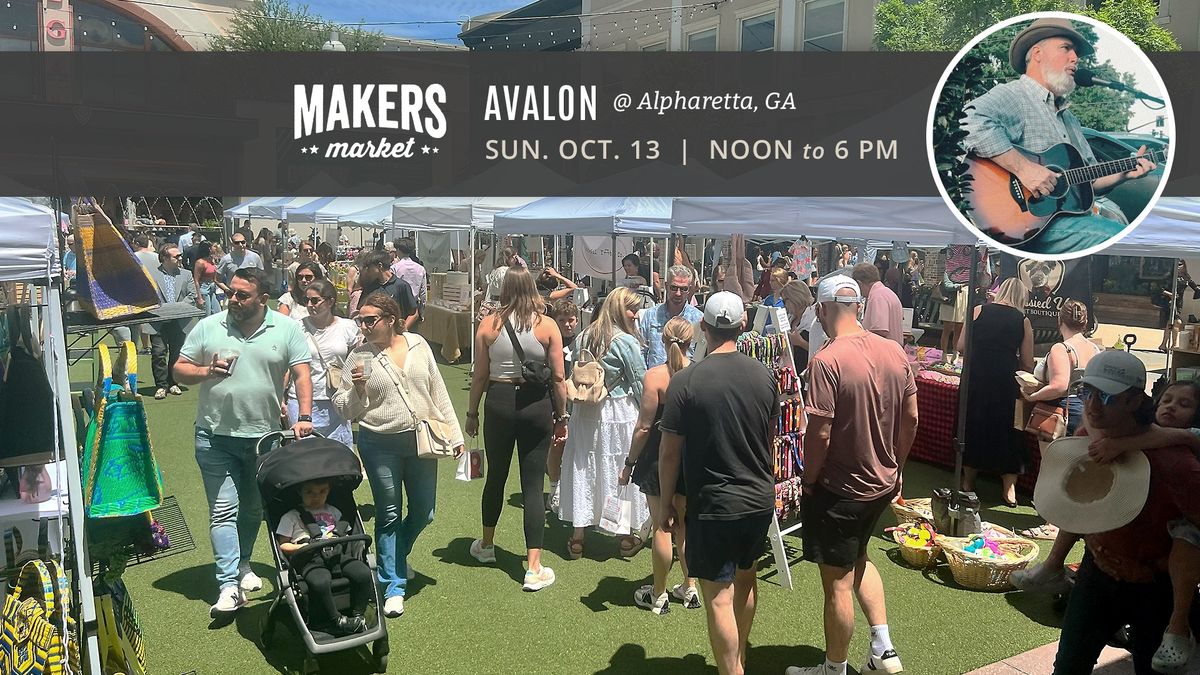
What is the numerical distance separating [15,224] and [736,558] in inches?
105

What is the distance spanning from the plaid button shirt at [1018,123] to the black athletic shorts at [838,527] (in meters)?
1.42

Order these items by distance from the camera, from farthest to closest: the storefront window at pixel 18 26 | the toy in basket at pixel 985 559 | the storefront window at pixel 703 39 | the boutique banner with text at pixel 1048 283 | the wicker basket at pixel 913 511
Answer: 1. the storefront window at pixel 703 39
2. the storefront window at pixel 18 26
3. the boutique banner with text at pixel 1048 283
4. the wicker basket at pixel 913 511
5. the toy in basket at pixel 985 559

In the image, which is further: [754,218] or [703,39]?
[703,39]

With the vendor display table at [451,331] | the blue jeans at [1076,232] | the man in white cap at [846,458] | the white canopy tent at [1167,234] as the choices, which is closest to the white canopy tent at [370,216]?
the vendor display table at [451,331]

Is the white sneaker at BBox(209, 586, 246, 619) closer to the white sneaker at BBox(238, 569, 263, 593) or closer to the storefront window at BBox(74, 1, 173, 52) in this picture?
the white sneaker at BBox(238, 569, 263, 593)

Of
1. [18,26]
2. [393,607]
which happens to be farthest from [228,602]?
[18,26]

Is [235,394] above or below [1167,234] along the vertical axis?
below

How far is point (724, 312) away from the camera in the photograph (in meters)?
2.96

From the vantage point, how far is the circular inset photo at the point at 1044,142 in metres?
3.01

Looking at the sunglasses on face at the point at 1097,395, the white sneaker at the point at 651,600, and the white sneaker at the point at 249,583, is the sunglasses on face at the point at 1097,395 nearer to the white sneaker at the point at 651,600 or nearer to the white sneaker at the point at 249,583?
the white sneaker at the point at 651,600

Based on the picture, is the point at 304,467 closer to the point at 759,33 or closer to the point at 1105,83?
the point at 1105,83

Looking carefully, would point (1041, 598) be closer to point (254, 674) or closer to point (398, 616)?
point (398, 616)

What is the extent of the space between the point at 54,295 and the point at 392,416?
1.47 m

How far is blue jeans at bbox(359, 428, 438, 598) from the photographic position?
393cm
